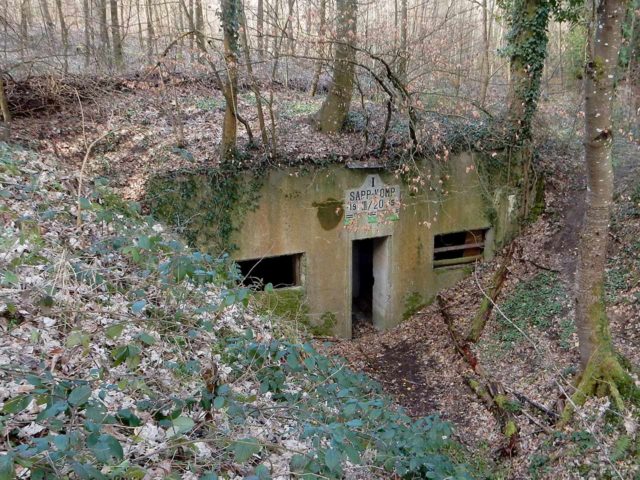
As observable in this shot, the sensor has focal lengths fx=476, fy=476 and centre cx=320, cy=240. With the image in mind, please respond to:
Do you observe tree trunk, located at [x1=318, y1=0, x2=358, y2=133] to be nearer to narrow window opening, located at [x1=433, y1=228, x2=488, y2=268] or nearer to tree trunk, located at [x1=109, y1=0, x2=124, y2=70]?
narrow window opening, located at [x1=433, y1=228, x2=488, y2=268]

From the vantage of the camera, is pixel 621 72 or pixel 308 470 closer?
pixel 308 470

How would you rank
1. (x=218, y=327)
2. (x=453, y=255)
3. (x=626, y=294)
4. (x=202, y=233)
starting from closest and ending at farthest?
(x=218, y=327), (x=626, y=294), (x=202, y=233), (x=453, y=255)

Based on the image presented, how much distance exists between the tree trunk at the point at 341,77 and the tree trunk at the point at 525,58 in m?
3.47

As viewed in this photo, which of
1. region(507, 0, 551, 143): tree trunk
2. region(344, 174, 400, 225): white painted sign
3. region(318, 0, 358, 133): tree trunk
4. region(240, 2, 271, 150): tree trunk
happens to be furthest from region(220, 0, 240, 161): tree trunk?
region(507, 0, 551, 143): tree trunk

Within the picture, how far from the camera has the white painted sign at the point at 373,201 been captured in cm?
962

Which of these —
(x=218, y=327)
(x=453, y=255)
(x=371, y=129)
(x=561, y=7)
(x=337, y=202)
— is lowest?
(x=453, y=255)

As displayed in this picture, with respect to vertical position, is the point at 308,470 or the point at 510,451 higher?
the point at 308,470

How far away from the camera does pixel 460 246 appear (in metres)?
10.9

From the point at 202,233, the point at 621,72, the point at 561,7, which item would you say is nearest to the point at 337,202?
the point at 202,233

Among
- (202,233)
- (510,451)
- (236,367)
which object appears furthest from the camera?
(202,233)

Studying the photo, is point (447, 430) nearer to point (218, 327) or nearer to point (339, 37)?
point (218, 327)

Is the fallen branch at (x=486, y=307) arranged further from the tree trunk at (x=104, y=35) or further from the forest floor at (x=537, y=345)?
the tree trunk at (x=104, y=35)

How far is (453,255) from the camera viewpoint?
37.8 feet

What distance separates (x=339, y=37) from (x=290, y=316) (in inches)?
230
